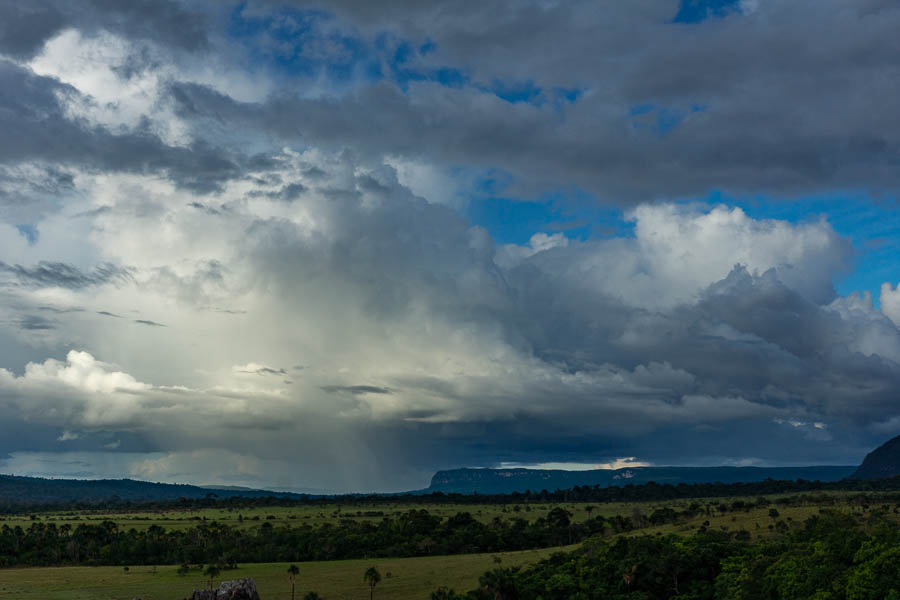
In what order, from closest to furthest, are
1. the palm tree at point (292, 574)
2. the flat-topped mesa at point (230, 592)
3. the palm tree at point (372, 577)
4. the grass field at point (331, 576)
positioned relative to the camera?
the flat-topped mesa at point (230, 592) → the palm tree at point (372, 577) → the grass field at point (331, 576) → the palm tree at point (292, 574)

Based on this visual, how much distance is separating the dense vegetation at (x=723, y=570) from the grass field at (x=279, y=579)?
82.9 ft

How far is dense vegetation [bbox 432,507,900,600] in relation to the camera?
251 feet

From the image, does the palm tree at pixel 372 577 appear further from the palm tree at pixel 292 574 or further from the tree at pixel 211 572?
the tree at pixel 211 572

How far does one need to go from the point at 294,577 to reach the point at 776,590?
325 feet

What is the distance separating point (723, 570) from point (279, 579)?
8970 centimetres

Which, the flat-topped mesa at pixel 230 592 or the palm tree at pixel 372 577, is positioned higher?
the flat-topped mesa at pixel 230 592

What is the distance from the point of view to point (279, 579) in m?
155

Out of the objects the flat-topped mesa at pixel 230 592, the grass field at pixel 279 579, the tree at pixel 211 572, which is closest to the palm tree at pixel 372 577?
the grass field at pixel 279 579

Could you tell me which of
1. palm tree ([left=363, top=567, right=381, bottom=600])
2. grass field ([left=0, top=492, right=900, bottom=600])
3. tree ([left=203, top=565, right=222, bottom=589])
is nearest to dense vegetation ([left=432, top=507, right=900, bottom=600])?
palm tree ([left=363, top=567, right=381, bottom=600])

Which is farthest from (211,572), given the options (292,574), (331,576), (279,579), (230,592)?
(230,592)

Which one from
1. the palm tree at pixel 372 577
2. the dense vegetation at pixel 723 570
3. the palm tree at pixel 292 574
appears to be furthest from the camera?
the palm tree at pixel 292 574

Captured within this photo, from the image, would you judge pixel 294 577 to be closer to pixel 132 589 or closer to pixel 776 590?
pixel 132 589

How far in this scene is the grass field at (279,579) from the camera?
465 ft

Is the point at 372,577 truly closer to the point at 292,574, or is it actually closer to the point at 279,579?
the point at 292,574
